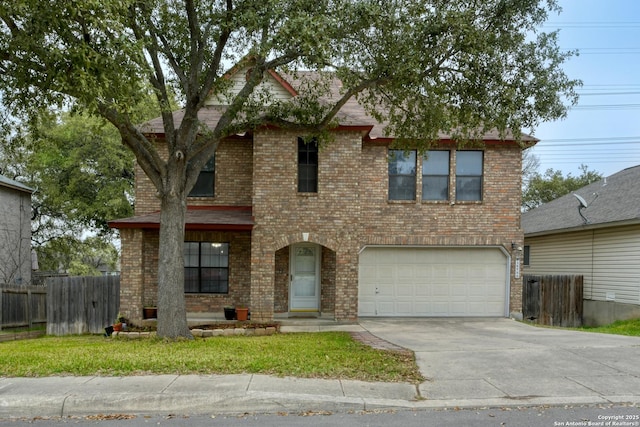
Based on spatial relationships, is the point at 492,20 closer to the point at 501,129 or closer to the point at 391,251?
the point at 501,129

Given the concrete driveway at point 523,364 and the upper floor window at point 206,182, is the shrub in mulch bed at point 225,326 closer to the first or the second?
the concrete driveway at point 523,364

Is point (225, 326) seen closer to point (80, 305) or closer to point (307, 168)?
point (80, 305)

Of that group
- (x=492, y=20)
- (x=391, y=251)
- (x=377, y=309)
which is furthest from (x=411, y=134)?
(x=377, y=309)

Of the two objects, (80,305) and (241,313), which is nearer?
(241,313)

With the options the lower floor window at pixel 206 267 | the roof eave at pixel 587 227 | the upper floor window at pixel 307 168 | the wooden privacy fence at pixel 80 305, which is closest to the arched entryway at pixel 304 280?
the lower floor window at pixel 206 267

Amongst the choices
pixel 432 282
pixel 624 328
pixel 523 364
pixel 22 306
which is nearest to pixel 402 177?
pixel 432 282

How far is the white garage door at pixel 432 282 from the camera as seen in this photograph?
14312 mm

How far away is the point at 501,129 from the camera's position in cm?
968

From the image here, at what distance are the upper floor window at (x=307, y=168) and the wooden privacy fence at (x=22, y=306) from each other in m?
8.77

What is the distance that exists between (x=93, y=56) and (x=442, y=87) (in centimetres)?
663

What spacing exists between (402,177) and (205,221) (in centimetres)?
594

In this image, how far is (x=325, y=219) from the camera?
42.8 feet

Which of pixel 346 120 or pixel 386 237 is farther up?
pixel 346 120

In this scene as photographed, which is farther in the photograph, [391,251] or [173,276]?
[391,251]
